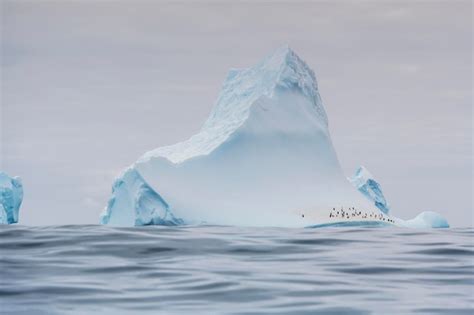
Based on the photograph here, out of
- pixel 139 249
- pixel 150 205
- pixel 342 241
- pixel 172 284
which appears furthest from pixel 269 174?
pixel 172 284

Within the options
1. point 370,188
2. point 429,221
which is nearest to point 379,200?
point 370,188

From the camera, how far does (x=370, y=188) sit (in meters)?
31.6

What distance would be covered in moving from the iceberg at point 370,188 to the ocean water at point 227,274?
796 inches

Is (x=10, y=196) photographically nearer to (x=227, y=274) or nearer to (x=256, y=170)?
(x=256, y=170)

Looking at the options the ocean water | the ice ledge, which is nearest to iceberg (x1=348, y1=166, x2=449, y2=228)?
the ice ledge

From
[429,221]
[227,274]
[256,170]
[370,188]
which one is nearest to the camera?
[227,274]

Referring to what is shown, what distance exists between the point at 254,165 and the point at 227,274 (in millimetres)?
18240

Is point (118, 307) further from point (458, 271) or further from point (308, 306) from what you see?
point (458, 271)

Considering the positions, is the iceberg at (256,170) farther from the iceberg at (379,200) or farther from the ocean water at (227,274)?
the ocean water at (227,274)

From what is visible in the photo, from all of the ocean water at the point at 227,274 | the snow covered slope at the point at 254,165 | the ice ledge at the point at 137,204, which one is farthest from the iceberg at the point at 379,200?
the ocean water at the point at 227,274

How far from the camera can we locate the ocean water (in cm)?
584

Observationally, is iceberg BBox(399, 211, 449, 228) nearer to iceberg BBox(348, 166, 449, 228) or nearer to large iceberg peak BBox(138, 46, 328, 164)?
iceberg BBox(348, 166, 449, 228)

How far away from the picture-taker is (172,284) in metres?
6.77

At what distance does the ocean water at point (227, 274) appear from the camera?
19.2ft
